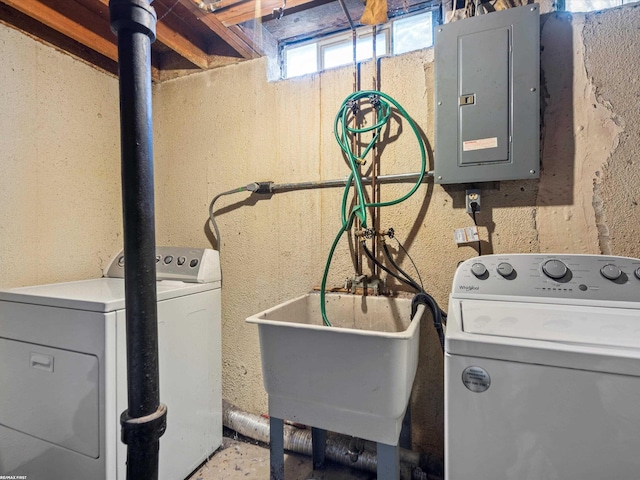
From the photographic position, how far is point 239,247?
5.68 ft

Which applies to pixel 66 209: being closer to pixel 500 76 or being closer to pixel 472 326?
pixel 472 326

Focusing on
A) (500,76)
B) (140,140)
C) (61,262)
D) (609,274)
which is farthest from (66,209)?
(609,274)

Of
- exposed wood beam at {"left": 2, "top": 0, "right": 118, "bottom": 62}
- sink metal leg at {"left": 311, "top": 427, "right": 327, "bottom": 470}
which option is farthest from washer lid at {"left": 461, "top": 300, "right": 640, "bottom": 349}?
exposed wood beam at {"left": 2, "top": 0, "right": 118, "bottom": 62}

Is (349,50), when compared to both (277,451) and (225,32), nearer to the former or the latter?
(225,32)

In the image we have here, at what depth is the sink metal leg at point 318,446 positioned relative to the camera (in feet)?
4.59

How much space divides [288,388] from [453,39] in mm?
1383

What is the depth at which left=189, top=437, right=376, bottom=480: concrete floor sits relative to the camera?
4.58ft

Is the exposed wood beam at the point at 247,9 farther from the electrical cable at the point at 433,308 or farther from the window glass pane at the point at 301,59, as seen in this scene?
the electrical cable at the point at 433,308

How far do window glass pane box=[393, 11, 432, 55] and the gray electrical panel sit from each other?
1.10ft

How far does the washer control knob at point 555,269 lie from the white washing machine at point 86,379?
1344 mm

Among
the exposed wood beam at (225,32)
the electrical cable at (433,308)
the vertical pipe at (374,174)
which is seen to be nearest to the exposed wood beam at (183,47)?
the exposed wood beam at (225,32)

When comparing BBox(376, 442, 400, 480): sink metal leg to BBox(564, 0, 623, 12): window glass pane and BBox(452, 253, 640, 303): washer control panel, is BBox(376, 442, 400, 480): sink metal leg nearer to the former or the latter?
BBox(452, 253, 640, 303): washer control panel

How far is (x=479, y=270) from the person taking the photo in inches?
43.4

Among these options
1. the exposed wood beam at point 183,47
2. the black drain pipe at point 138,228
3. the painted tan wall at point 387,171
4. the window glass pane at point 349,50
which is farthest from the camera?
the window glass pane at point 349,50
